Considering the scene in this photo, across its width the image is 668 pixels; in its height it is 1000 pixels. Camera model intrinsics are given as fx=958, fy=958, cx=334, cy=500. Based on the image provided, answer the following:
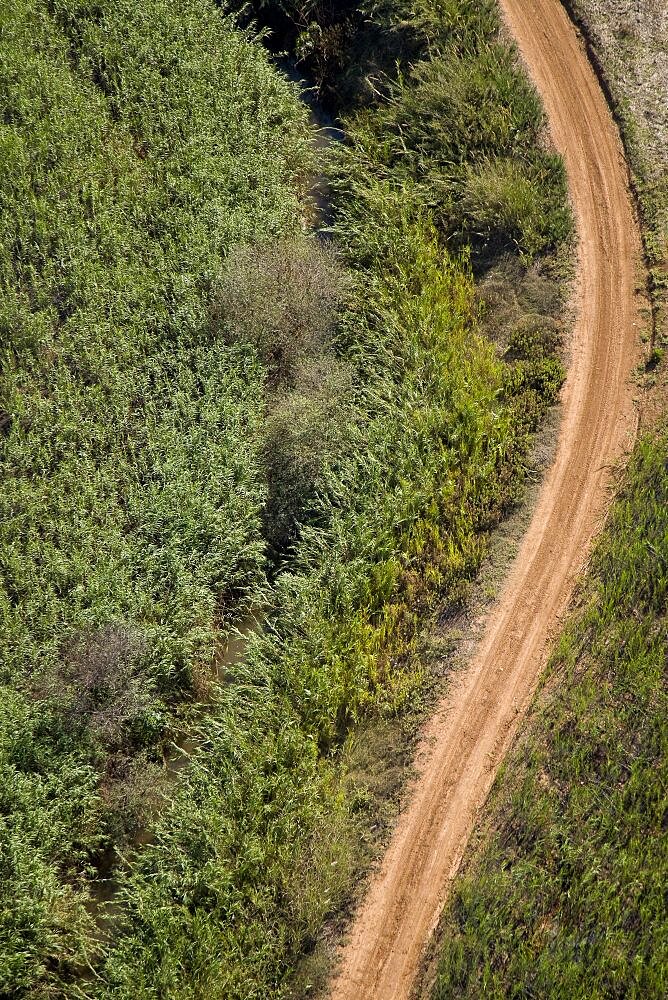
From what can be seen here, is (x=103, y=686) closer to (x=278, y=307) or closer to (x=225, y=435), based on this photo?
(x=225, y=435)

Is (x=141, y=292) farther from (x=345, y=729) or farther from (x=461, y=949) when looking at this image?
(x=461, y=949)

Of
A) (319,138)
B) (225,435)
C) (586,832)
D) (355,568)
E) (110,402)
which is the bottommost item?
(586,832)

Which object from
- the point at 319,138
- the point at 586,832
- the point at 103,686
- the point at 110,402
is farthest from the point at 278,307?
the point at 586,832

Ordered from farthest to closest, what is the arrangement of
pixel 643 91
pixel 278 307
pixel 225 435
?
pixel 643 91, pixel 278 307, pixel 225 435

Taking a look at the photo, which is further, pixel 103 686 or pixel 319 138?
pixel 319 138

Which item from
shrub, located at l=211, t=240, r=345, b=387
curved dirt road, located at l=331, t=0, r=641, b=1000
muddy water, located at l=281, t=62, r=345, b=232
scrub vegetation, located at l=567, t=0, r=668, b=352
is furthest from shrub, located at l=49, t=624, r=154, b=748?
scrub vegetation, located at l=567, t=0, r=668, b=352

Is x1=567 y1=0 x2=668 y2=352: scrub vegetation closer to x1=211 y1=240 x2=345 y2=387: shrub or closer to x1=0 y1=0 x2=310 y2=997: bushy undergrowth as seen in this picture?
x1=211 y1=240 x2=345 y2=387: shrub
